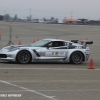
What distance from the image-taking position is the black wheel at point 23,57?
15375 millimetres

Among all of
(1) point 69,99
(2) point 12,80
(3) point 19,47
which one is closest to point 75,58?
(3) point 19,47

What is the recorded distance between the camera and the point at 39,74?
40.1ft

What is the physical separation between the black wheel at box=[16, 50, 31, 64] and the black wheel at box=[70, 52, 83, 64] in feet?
7.02

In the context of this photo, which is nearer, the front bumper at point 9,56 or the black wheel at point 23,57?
the front bumper at point 9,56

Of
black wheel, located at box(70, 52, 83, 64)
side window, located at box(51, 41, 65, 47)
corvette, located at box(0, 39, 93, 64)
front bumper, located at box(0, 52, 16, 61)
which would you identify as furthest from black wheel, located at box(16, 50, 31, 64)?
black wheel, located at box(70, 52, 83, 64)

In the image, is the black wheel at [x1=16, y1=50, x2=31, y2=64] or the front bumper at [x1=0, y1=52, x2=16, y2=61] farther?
the black wheel at [x1=16, y1=50, x2=31, y2=64]

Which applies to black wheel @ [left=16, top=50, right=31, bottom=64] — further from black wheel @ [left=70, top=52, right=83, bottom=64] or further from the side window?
black wheel @ [left=70, top=52, right=83, bottom=64]

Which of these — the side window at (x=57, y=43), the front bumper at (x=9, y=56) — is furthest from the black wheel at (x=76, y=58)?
the front bumper at (x=9, y=56)

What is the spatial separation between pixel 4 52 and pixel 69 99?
806 cm

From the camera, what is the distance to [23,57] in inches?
607

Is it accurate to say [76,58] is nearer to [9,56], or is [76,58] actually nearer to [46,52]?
[46,52]

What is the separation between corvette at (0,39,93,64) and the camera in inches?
606

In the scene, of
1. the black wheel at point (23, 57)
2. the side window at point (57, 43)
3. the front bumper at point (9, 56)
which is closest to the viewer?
the front bumper at point (9, 56)

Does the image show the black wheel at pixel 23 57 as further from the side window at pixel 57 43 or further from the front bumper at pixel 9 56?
the side window at pixel 57 43
